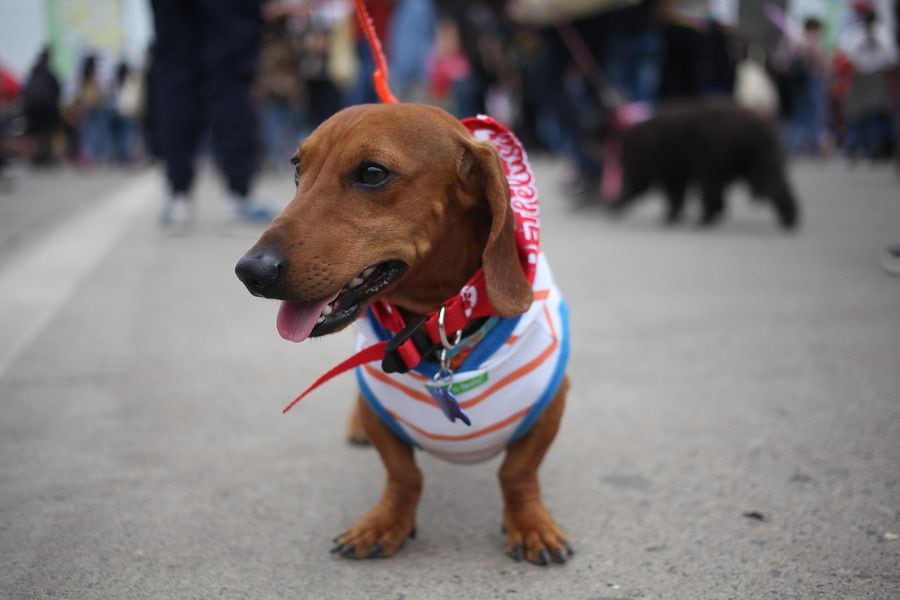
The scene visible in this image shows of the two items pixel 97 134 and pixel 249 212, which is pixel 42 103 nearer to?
pixel 97 134

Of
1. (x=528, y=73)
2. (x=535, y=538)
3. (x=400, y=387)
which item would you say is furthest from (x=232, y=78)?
(x=528, y=73)

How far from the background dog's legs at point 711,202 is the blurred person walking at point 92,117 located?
12.1 metres

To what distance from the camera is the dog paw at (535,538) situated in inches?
68.3

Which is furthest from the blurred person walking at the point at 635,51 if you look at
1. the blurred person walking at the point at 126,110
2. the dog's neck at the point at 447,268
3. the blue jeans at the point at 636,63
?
the blurred person walking at the point at 126,110

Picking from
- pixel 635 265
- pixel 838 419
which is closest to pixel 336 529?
pixel 838 419

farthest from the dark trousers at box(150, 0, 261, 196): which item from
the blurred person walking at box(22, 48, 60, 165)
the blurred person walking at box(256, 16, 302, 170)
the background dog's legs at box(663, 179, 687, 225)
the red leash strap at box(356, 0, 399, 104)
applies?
the blurred person walking at box(22, 48, 60, 165)

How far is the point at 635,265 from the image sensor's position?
4.88 metres

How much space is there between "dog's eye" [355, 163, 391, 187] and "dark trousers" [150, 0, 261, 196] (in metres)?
3.98

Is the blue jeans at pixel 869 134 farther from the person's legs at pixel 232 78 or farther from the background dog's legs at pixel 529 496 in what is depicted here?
the background dog's legs at pixel 529 496

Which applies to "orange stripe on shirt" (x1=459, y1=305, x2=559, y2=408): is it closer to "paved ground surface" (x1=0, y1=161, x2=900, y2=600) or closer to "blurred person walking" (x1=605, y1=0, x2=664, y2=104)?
"paved ground surface" (x1=0, y1=161, x2=900, y2=600)

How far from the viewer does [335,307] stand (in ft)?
5.28

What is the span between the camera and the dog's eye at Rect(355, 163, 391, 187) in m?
1.67

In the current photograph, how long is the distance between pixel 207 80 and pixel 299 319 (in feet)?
15.3

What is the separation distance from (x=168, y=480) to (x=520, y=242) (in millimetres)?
1108
